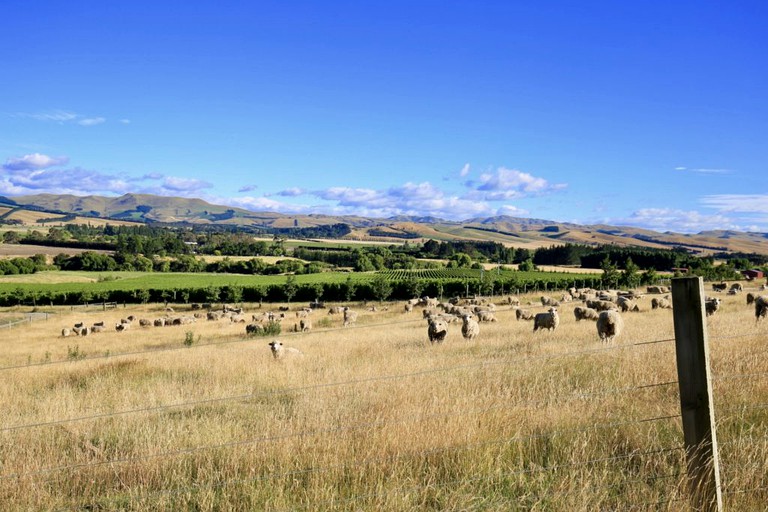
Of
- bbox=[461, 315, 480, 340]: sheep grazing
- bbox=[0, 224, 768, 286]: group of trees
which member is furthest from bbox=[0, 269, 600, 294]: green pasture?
bbox=[461, 315, 480, 340]: sheep grazing

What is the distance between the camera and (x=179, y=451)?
5.75 meters

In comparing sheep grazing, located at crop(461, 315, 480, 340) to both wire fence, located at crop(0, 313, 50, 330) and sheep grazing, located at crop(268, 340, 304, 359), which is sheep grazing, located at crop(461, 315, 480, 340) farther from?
wire fence, located at crop(0, 313, 50, 330)

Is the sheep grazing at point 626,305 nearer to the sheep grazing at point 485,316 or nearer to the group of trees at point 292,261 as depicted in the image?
the sheep grazing at point 485,316

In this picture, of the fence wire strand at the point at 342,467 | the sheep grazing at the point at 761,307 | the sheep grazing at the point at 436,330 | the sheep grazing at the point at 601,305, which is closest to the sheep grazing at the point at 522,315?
the sheep grazing at the point at 601,305

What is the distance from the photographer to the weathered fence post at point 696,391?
378 centimetres

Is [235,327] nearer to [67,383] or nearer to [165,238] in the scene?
[67,383]

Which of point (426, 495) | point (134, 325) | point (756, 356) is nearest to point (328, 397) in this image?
point (426, 495)

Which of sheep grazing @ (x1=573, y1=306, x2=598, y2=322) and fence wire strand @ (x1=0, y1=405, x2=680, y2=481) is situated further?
sheep grazing @ (x1=573, y1=306, x2=598, y2=322)

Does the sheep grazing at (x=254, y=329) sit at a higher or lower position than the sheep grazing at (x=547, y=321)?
lower

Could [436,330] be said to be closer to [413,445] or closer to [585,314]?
[585,314]

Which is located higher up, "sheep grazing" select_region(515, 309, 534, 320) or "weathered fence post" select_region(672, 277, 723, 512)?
"weathered fence post" select_region(672, 277, 723, 512)

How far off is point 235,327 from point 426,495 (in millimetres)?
39006

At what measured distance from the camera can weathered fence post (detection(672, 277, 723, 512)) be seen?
12.4ft

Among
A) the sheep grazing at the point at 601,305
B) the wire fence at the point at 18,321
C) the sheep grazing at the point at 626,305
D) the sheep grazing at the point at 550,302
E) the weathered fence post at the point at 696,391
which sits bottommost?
the wire fence at the point at 18,321
